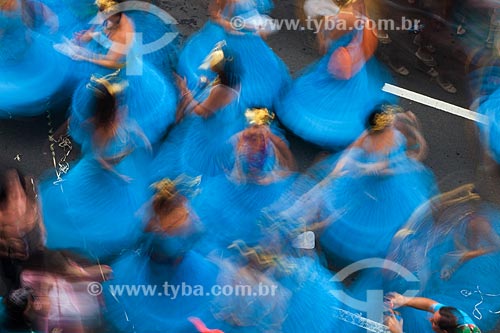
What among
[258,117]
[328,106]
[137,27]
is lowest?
→ [328,106]

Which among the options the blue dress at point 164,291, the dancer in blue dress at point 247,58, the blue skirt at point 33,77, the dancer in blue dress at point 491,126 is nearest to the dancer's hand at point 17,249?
the blue dress at point 164,291

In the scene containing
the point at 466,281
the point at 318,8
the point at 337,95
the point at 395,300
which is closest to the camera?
the point at 395,300

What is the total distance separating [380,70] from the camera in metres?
6.00

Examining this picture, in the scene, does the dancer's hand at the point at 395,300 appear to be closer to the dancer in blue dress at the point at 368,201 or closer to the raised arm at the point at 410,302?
the raised arm at the point at 410,302

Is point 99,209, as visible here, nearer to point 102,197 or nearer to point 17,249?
point 102,197

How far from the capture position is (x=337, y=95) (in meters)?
5.08

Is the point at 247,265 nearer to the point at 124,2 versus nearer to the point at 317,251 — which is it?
the point at 317,251

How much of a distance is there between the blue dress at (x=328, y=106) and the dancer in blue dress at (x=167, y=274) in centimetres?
140

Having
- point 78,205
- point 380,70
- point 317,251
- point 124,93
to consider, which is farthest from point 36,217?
point 380,70

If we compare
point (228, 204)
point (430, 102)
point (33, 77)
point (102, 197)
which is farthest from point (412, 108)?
point (33, 77)

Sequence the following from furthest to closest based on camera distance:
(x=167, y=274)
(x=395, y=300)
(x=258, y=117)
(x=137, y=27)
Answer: (x=137, y=27)
(x=258, y=117)
(x=395, y=300)
(x=167, y=274)

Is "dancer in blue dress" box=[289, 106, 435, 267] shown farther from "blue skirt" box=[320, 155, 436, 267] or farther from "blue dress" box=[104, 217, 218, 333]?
"blue dress" box=[104, 217, 218, 333]

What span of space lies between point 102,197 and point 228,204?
821mm

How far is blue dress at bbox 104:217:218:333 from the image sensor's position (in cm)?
399
